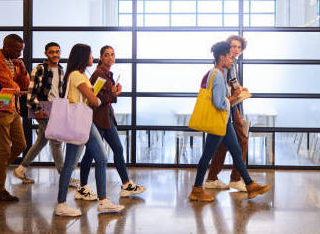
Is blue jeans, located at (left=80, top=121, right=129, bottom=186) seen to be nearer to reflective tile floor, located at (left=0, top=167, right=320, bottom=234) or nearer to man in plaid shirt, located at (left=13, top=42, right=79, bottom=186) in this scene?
reflective tile floor, located at (left=0, top=167, right=320, bottom=234)

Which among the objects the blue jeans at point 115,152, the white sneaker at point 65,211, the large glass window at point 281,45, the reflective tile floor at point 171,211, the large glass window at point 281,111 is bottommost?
the reflective tile floor at point 171,211

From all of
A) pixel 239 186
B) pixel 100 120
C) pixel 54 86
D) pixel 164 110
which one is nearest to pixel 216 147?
pixel 239 186

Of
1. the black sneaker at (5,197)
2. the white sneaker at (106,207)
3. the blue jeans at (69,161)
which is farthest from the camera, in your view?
the black sneaker at (5,197)

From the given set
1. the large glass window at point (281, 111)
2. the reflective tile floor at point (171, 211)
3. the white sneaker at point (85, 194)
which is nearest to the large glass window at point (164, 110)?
the large glass window at point (281, 111)

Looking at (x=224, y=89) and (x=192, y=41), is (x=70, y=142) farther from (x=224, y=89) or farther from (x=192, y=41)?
(x=192, y=41)

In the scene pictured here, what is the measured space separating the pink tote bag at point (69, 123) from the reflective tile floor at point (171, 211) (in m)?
0.67

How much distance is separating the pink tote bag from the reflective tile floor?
0.67 metres

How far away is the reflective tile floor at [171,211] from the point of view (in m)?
4.12

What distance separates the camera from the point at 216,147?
5.12 meters

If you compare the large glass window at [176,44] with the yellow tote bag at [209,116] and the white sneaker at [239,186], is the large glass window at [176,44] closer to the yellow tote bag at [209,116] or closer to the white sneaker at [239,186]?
the white sneaker at [239,186]

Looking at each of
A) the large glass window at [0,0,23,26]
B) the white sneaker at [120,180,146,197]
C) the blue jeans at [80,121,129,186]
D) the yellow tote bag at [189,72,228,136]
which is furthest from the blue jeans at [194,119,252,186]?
the large glass window at [0,0,23,26]

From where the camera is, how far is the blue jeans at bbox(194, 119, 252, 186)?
16.7 ft

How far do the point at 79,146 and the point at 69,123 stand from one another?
281mm

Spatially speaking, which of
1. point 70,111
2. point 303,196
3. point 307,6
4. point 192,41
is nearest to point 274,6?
point 307,6
